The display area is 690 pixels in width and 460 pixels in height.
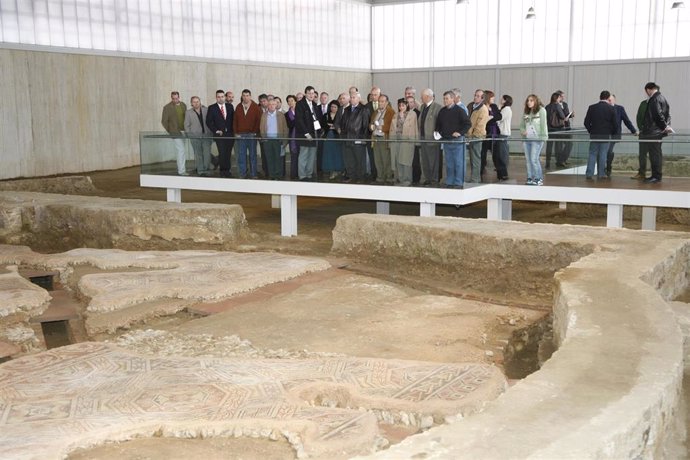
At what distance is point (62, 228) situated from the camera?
12.8 metres

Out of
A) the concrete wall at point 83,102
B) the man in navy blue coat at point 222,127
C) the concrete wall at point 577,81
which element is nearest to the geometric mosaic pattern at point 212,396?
the man in navy blue coat at point 222,127

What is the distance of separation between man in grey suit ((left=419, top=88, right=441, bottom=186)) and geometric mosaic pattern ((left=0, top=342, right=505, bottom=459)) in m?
6.35

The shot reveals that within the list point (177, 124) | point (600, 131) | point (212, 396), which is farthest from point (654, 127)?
point (212, 396)

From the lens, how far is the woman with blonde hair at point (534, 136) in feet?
41.1

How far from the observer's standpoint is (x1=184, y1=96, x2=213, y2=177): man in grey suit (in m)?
14.4

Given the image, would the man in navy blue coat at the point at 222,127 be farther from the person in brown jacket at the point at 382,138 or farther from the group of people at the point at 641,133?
the group of people at the point at 641,133

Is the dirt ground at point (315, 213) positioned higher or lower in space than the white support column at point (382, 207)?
lower

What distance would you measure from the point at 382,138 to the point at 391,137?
156 millimetres

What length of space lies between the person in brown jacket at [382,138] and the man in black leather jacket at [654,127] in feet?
12.8

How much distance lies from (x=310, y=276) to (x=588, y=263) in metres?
3.19

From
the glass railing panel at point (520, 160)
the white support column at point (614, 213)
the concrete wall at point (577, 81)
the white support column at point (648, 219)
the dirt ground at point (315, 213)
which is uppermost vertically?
the concrete wall at point (577, 81)

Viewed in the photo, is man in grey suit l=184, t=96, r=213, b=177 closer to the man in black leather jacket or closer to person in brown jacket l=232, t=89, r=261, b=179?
person in brown jacket l=232, t=89, r=261, b=179

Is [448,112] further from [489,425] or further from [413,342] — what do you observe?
[489,425]

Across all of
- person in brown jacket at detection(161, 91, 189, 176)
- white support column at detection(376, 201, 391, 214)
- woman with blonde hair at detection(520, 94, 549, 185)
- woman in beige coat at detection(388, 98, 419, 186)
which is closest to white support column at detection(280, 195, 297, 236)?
white support column at detection(376, 201, 391, 214)
